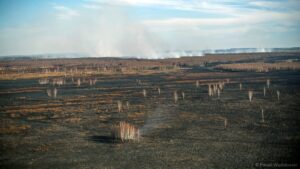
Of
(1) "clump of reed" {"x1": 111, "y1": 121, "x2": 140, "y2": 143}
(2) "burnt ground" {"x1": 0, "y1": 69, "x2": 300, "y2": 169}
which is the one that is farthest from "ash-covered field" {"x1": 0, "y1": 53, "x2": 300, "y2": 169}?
(1) "clump of reed" {"x1": 111, "y1": 121, "x2": 140, "y2": 143}

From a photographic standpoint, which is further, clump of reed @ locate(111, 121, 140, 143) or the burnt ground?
clump of reed @ locate(111, 121, 140, 143)

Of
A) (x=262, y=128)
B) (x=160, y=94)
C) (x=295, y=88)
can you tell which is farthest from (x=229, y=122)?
(x=295, y=88)

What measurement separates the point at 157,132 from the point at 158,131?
356 mm

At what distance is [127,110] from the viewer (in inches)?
1460

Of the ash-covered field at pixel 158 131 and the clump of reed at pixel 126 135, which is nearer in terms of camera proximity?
the ash-covered field at pixel 158 131

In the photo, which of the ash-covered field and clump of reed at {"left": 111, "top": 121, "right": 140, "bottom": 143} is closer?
the ash-covered field

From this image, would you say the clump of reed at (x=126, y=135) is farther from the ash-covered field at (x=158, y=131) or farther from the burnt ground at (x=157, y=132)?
the burnt ground at (x=157, y=132)

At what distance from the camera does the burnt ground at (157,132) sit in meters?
20.3

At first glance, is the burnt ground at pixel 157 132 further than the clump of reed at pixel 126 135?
No

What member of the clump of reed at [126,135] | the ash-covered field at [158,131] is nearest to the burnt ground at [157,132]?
the ash-covered field at [158,131]

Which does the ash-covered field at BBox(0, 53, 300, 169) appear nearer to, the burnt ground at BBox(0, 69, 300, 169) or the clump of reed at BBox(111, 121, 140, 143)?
the burnt ground at BBox(0, 69, 300, 169)

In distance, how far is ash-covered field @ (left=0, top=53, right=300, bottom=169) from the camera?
66.7 ft

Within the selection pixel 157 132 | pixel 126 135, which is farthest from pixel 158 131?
pixel 126 135

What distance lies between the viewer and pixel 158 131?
2747 centimetres
